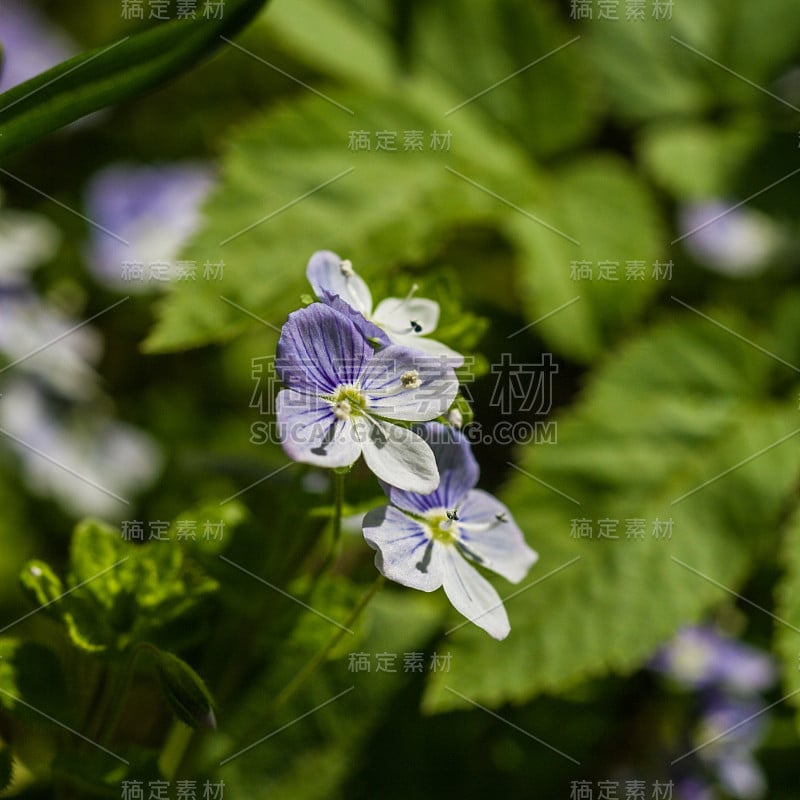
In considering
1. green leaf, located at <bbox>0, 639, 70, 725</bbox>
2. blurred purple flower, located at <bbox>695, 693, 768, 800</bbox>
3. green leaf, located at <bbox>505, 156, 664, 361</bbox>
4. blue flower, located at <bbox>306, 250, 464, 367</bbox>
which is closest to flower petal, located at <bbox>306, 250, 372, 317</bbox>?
blue flower, located at <bbox>306, 250, 464, 367</bbox>

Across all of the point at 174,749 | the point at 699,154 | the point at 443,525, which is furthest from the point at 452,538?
the point at 699,154

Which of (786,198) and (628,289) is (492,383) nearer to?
(628,289)

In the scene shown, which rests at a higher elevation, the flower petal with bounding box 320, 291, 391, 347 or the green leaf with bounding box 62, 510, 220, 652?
the flower petal with bounding box 320, 291, 391, 347

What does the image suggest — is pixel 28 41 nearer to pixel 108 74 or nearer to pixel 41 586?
pixel 108 74

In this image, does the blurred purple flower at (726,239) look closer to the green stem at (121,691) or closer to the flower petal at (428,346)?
the flower petal at (428,346)

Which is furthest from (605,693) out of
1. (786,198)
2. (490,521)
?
(786,198)

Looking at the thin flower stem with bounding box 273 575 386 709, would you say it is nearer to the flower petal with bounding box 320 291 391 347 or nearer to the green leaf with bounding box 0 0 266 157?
the flower petal with bounding box 320 291 391 347
